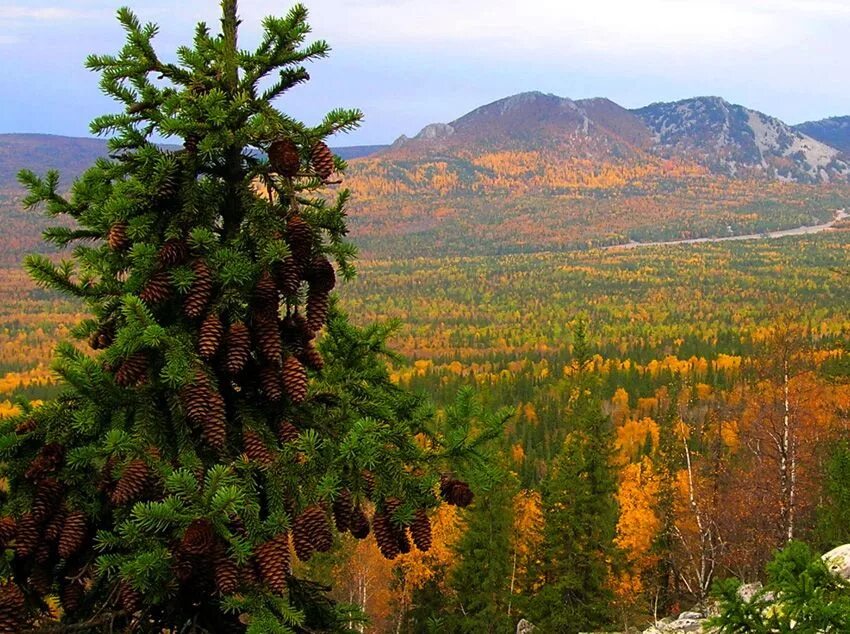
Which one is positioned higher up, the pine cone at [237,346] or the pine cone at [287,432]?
the pine cone at [237,346]

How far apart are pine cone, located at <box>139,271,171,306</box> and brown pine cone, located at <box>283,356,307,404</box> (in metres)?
0.83

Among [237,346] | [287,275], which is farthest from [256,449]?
[287,275]

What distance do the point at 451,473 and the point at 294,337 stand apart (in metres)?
1.38

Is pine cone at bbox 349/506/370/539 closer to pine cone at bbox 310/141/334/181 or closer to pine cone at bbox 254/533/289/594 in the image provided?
pine cone at bbox 254/533/289/594

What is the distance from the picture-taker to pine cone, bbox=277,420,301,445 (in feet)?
15.8

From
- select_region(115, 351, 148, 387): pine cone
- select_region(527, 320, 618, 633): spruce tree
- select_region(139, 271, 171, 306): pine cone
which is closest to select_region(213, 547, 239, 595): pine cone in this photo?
select_region(115, 351, 148, 387): pine cone

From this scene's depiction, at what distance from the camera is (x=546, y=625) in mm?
28141

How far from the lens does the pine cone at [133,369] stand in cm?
445

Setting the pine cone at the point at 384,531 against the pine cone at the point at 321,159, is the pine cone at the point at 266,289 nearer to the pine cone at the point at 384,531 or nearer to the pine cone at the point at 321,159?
the pine cone at the point at 321,159

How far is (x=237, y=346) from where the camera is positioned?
4.54 metres

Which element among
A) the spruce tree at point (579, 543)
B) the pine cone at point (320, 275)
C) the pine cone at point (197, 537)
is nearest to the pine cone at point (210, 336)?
the pine cone at point (320, 275)

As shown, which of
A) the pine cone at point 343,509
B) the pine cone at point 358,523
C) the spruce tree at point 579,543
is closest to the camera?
the pine cone at point 343,509

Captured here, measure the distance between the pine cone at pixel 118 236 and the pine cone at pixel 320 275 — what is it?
1137 mm

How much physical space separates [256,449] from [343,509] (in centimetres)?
66
